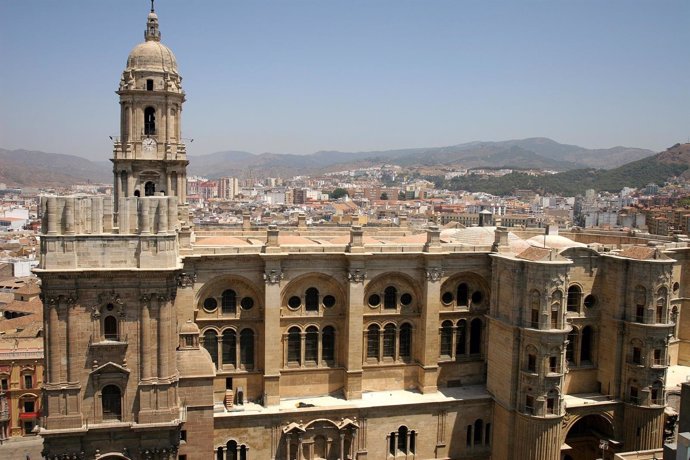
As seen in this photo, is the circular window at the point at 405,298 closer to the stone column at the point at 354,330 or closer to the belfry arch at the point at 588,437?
the stone column at the point at 354,330

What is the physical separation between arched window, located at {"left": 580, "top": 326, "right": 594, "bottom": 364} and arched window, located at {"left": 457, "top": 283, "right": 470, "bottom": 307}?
6722 mm

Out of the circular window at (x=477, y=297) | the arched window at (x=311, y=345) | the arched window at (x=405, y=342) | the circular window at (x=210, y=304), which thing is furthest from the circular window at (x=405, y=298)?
the circular window at (x=210, y=304)

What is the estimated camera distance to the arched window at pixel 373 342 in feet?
112

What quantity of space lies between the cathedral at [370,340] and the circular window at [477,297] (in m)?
0.18

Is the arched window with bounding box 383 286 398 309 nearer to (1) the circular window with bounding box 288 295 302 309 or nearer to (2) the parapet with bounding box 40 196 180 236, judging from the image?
(1) the circular window with bounding box 288 295 302 309

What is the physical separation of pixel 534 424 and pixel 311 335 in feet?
39.2

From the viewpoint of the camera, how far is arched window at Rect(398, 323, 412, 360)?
114ft

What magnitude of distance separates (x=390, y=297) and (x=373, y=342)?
2587mm

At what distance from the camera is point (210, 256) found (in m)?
30.9

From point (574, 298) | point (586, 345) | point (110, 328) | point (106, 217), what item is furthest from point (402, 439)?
point (106, 217)

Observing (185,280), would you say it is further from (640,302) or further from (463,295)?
(640,302)

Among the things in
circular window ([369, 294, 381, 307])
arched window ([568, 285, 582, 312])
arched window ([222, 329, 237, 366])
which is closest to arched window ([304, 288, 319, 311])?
circular window ([369, 294, 381, 307])

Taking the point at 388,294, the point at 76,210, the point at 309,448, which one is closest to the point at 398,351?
the point at 388,294

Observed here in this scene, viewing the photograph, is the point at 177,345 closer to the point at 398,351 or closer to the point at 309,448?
the point at 309,448
